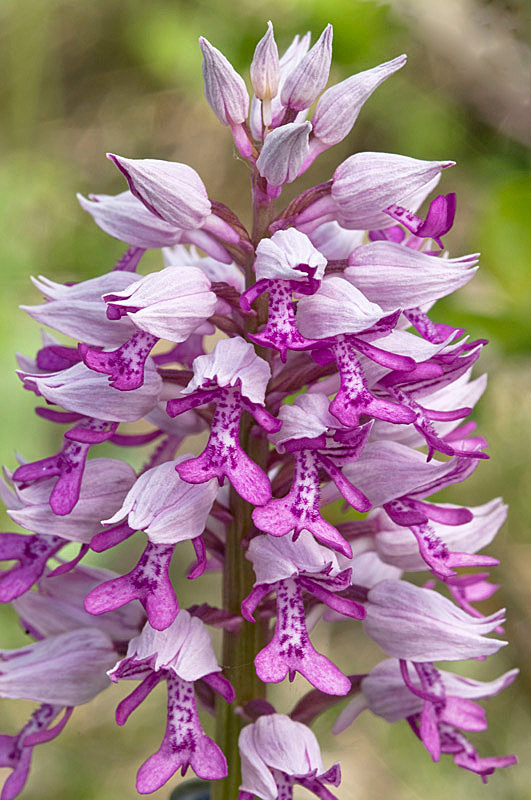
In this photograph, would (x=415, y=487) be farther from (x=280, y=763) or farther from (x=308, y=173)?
(x=308, y=173)

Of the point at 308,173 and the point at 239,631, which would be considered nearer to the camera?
the point at 239,631

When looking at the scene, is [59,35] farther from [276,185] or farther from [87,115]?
[276,185]

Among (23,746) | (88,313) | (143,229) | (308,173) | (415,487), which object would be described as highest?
(308,173)

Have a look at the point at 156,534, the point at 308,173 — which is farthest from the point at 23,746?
the point at 308,173

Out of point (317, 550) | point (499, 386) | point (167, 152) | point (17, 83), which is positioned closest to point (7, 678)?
point (317, 550)

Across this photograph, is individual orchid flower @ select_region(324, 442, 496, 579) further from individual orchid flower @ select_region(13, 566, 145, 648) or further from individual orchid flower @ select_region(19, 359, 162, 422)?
individual orchid flower @ select_region(13, 566, 145, 648)

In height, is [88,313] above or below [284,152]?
below

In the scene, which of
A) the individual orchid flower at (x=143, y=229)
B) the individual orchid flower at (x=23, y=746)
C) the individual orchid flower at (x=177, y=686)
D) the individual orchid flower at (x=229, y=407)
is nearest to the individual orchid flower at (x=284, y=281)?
the individual orchid flower at (x=229, y=407)

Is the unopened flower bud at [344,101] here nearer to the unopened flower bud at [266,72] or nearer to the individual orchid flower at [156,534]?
the unopened flower bud at [266,72]
